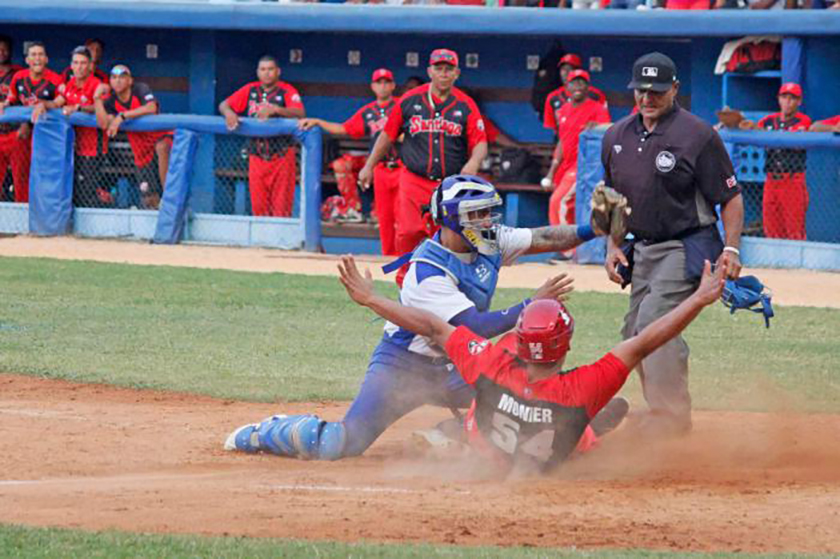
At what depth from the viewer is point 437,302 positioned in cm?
680

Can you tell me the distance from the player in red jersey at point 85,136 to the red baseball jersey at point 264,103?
155cm

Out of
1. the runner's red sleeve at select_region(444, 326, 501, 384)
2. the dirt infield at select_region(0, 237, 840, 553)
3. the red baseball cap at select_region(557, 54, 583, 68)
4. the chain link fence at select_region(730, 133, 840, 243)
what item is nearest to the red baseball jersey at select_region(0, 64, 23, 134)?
the red baseball cap at select_region(557, 54, 583, 68)

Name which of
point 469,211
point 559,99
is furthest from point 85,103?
point 469,211

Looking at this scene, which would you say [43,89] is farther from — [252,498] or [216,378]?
[252,498]

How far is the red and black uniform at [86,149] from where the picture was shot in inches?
694

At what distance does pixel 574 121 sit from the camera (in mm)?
16562

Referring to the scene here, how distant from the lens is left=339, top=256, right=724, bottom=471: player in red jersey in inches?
245

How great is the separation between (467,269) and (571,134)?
9767mm

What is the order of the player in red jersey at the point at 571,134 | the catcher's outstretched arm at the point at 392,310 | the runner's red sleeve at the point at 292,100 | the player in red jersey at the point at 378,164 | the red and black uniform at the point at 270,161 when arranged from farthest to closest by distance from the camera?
1. the runner's red sleeve at the point at 292,100
2. the red and black uniform at the point at 270,161
3. the player in red jersey at the point at 571,134
4. the player in red jersey at the point at 378,164
5. the catcher's outstretched arm at the point at 392,310

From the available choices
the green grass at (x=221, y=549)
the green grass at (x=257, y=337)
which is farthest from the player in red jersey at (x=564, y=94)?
the green grass at (x=221, y=549)

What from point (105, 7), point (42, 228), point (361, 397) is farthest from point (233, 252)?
point (361, 397)

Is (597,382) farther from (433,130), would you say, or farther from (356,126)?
(356,126)

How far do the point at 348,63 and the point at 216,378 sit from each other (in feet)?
36.3

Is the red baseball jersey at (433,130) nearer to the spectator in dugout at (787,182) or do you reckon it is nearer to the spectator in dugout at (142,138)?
the spectator in dugout at (787,182)
